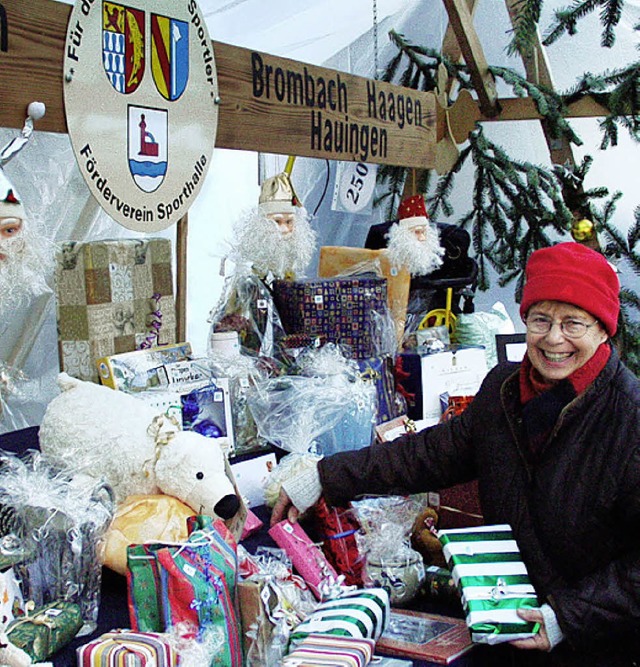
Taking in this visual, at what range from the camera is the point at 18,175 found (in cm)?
297

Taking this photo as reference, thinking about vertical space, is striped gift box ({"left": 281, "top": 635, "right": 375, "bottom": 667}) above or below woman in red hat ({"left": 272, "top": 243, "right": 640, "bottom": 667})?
below

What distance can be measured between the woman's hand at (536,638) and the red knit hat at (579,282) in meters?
0.58

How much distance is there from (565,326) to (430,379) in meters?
1.26

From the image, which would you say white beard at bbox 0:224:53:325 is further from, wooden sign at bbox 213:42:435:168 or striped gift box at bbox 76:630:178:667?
striped gift box at bbox 76:630:178:667

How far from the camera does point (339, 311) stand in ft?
9.06

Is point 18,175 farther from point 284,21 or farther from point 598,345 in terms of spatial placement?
point 598,345

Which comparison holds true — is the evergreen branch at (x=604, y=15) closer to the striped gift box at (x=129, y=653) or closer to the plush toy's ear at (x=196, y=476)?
the plush toy's ear at (x=196, y=476)

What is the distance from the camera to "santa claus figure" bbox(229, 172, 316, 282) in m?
2.79

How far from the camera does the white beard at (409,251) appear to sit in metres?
3.09

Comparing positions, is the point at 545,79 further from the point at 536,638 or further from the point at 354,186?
the point at 536,638

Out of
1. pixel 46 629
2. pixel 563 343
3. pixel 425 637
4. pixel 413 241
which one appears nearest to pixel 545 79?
pixel 413 241

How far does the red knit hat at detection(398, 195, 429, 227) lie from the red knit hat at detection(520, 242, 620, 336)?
1.51m

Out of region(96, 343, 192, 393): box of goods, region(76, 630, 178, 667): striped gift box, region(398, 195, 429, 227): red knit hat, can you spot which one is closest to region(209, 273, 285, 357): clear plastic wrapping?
region(96, 343, 192, 393): box of goods

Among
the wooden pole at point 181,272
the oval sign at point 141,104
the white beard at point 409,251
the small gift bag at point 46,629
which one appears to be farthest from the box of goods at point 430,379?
the small gift bag at point 46,629
